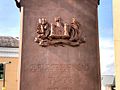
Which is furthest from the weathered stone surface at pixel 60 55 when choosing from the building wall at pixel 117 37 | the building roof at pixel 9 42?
the building roof at pixel 9 42

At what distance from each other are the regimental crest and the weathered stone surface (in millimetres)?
124

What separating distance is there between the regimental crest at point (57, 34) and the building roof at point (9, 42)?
1288 centimetres

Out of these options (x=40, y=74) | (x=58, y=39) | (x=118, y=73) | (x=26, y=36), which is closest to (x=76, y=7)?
(x=58, y=39)

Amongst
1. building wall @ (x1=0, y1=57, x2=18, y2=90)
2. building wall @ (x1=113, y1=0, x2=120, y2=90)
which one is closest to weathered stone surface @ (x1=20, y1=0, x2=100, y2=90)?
building wall @ (x1=113, y1=0, x2=120, y2=90)

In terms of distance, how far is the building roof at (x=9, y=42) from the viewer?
2102 cm

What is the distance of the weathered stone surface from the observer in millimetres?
8062

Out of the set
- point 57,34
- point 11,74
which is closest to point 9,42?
point 11,74

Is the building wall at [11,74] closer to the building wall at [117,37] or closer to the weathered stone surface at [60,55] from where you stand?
the weathered stone surface at [60,55]

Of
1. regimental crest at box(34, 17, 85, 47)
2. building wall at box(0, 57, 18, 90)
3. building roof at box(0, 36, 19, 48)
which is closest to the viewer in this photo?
regimental crest at box(34, 17, 85, 47)

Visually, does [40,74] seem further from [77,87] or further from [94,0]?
[94,0]

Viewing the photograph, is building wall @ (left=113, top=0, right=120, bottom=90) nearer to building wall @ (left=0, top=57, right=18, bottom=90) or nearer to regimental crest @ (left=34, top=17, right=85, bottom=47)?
regimental crest @ (left=34, top=17, right=85, bottom=47)

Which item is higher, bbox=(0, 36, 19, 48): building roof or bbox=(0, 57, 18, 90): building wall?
bbox=(0, 36, 19, 48): building roof

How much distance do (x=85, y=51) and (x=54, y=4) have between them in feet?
5.29

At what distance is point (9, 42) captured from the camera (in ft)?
71.2
